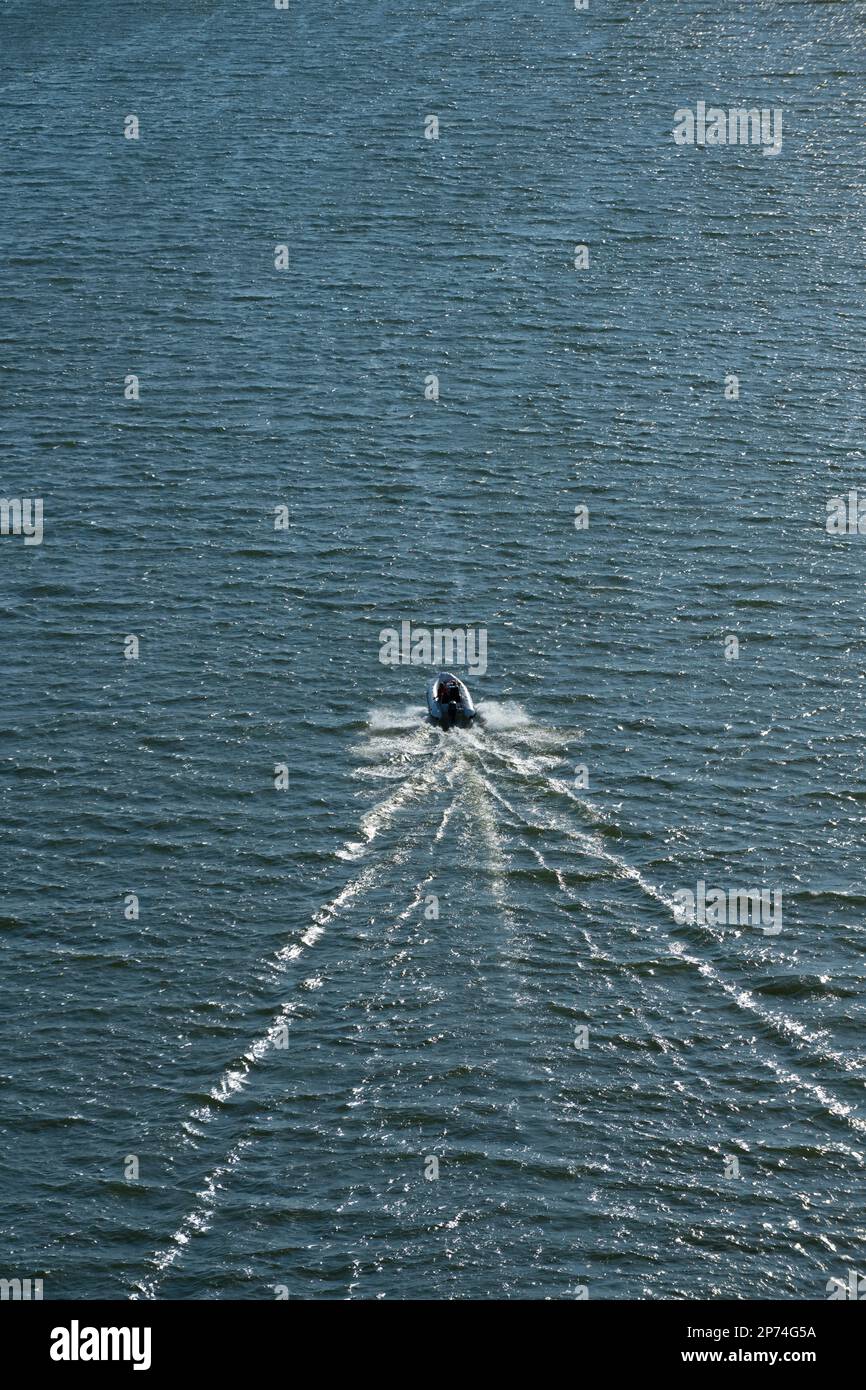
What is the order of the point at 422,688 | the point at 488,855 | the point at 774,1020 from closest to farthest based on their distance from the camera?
the point at 774,1020, the point at 488,855, the point at 422,688

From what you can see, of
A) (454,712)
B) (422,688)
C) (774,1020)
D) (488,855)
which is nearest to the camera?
(774,1020)

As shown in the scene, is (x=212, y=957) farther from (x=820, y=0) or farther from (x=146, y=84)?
(x=820, y=0)

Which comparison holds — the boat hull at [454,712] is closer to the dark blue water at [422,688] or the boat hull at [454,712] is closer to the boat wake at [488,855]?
the boat wake at [488,855]

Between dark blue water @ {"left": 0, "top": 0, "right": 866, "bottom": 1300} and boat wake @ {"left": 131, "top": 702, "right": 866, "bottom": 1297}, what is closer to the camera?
dark blue water @ {"left": 0, "top": 0, "right": 866, "bottom": 1300}

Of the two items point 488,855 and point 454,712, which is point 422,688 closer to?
point 454,712

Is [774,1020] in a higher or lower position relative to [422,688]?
lower

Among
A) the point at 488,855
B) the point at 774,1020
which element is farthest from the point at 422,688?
the point at 774,1020

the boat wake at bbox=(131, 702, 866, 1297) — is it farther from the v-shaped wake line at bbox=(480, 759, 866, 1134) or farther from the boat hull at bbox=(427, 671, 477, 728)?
the boat hull at bbox=(427, 671, 477, 728)

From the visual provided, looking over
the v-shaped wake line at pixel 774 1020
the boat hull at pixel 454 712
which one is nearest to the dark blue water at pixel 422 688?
the v-shaped wake line at pixel 774 1020

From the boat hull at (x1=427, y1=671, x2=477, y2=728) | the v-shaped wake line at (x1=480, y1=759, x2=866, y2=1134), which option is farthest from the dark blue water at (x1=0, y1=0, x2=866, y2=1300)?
the boat hull at (x1=427, y1=671, x2=477, y2=728)
